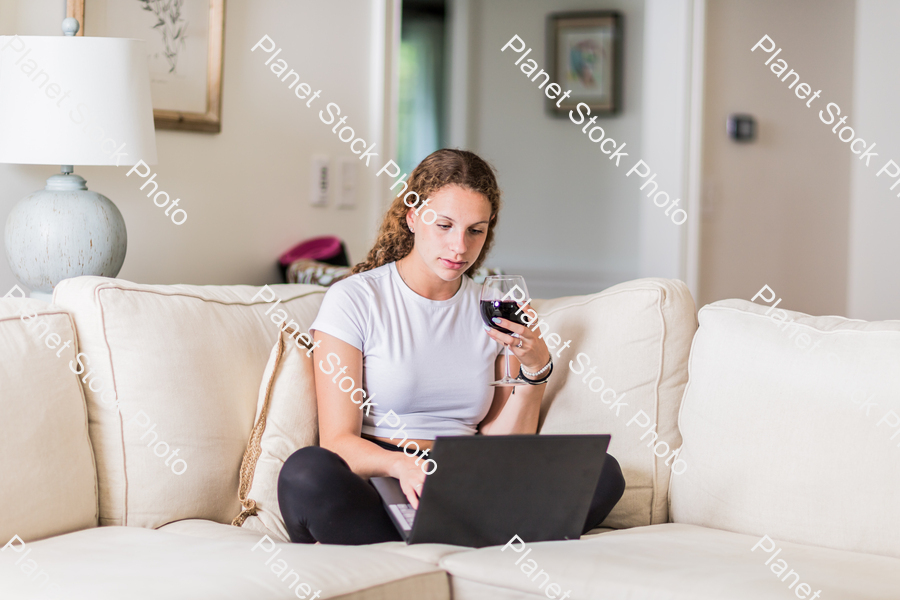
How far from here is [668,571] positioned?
1397 millimetres

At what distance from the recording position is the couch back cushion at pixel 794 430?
1.60 m

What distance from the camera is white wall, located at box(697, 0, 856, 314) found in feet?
12.3

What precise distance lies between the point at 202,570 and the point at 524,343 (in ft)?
2.36

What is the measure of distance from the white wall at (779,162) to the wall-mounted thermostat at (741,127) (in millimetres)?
35

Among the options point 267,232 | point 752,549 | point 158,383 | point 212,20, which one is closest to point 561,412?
point 752,549

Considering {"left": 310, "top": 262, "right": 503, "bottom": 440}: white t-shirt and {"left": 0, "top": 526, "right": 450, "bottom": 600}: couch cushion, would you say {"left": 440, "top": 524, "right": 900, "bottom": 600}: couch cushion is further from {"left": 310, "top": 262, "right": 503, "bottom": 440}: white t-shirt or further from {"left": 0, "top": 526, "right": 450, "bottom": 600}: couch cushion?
{"left": 310, "top": 262, "right": 503, "bottom": 440}: white t-shirt

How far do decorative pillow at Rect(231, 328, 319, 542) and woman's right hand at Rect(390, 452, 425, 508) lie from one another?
0.26 meters

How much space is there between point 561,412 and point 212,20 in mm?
1495

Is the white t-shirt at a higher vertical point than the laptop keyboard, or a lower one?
higher

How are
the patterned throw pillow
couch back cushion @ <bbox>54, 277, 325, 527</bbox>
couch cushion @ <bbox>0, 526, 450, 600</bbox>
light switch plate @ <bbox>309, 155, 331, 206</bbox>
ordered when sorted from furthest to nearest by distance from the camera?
light switch plate @ <bbox>309, 155, 331, 206</bbox> < the patterned throw pillow < couch back cushion @ <bbox>54, 277, 325, 527</bbox> < couch cushion @ <bbox>0, 526, 450, 600</bbox>

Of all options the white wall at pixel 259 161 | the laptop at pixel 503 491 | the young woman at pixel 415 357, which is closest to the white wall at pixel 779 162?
the white wall at pixel 259 161

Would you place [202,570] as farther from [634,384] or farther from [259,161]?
[259,161]

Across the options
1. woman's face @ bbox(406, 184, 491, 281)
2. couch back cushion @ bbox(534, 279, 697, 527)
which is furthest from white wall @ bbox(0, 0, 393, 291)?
couch back cushion @ bbox(534, 279, 697, 527)

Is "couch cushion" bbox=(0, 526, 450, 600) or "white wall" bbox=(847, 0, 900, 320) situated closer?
"couch cushion" bbox=(0, 526, 450, 600)
